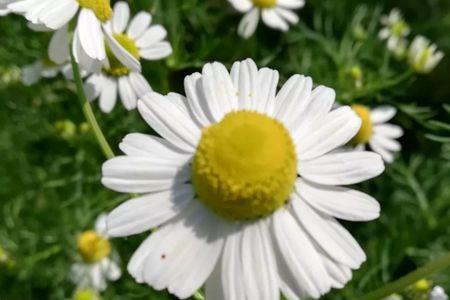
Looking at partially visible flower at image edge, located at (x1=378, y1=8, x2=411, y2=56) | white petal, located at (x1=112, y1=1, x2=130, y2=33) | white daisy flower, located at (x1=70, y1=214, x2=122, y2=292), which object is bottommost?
white daisy flower, located at (x1=70, y1=214, x2=122, y2=292)

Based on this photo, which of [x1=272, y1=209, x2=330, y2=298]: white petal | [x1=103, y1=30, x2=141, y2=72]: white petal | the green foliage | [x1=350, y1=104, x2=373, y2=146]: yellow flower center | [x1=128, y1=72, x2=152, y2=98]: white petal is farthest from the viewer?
the green foliage

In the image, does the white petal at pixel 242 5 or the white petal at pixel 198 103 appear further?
the white petal at pixel 242 5

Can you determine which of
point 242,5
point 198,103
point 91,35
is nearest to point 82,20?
point 91,35

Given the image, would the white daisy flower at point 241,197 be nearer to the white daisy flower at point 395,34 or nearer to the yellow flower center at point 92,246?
the yellow flower center at point 92,246

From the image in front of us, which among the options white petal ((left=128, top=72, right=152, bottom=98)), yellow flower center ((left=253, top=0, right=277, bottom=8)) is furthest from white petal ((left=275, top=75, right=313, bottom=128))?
yellow flower center ((left=253, top=0, right=277, bottom=8))

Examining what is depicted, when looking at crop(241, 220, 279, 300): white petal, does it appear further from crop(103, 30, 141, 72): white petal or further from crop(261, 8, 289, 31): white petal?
crop(261, 8, 289, 31): white petal

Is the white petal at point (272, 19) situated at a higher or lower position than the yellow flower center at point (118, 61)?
lower

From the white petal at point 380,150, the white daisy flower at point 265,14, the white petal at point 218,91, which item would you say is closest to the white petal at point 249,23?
the white daisy flower at point 265,14
